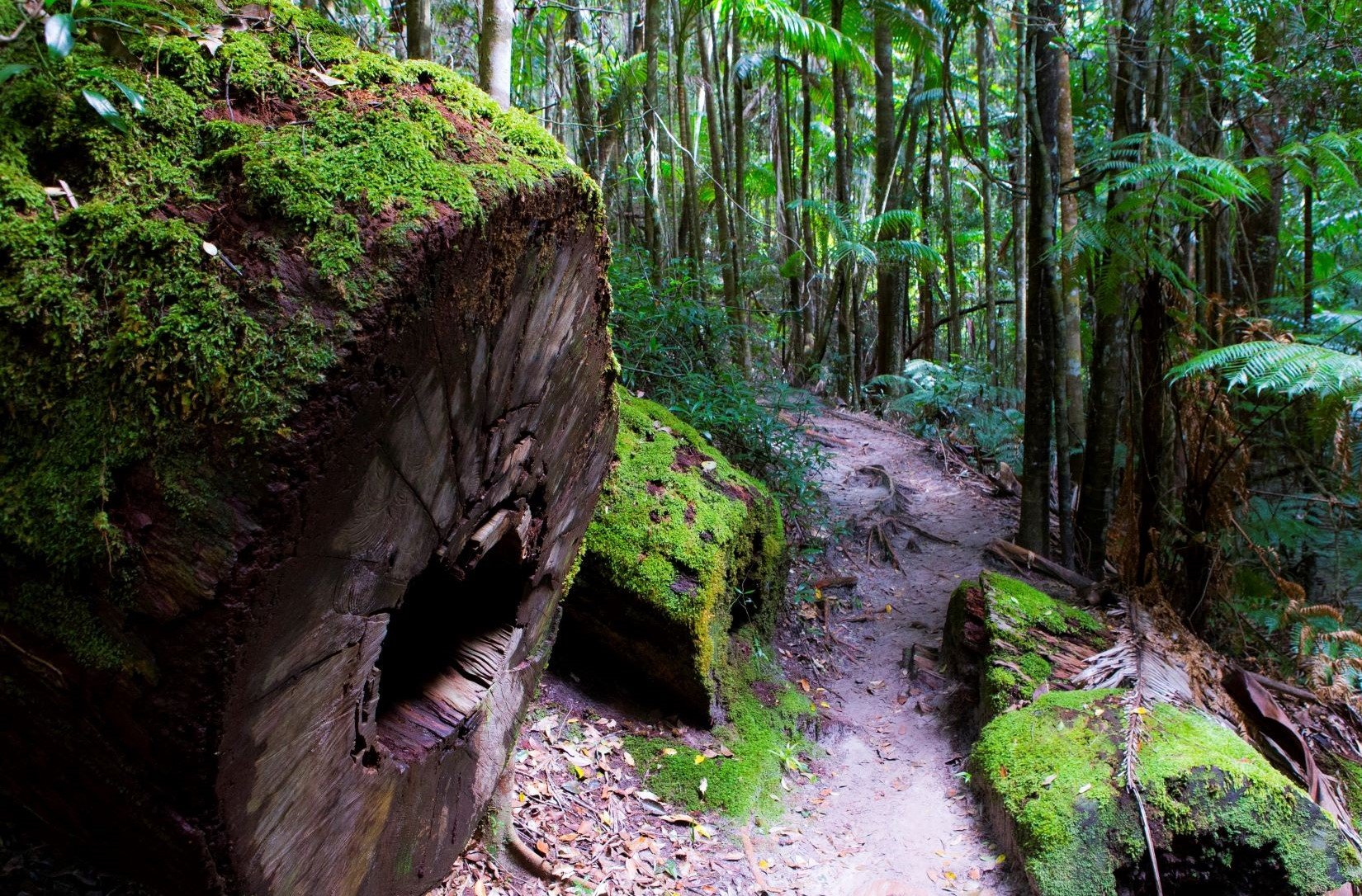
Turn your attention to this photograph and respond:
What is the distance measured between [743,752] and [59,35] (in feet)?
12.9

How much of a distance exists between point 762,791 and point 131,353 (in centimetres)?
358

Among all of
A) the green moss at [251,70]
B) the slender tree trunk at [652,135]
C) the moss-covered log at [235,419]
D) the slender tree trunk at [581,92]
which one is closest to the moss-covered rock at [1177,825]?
the moss-covered log at [235,419]

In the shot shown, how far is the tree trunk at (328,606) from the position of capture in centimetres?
127

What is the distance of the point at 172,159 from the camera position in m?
1.47

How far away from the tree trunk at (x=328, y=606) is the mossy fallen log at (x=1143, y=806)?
2623 mm

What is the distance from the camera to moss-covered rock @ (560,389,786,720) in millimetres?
4086

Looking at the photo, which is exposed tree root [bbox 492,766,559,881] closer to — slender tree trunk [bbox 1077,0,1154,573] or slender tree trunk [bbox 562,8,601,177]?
slender tree trunk [bbox 1077,0,1154,573]

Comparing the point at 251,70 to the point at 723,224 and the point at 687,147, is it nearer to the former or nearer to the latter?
the point at 687,147

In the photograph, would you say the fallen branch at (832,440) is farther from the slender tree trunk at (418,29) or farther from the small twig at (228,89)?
the small twig at (228,89)

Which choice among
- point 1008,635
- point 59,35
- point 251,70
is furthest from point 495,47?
point 1008,635

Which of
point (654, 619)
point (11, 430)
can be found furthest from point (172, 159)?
point (654, 619)

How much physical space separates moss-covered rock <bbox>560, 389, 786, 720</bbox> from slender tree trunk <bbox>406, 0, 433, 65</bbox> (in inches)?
90.2

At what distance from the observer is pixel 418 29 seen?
13.6 ft

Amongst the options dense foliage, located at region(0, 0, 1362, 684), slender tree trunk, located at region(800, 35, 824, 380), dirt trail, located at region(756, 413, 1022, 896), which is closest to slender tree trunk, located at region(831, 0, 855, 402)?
dense foliage, located at region(0, 0, 1362, 684)
